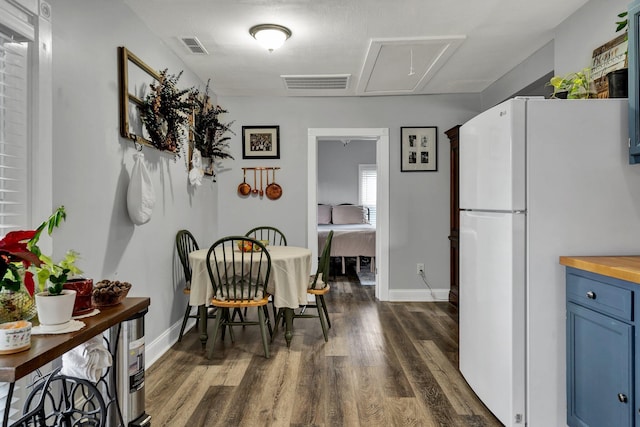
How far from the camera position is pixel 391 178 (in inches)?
192

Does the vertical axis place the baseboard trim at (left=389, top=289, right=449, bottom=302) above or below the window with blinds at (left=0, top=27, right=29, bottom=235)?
below

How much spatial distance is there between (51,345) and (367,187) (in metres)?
7.94

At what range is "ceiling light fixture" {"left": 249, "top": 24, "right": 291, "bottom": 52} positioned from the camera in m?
2.92

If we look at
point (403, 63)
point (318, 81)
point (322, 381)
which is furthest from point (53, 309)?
point (318, 81)

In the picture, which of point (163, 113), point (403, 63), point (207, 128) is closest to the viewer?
point (163, 113)

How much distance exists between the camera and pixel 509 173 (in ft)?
6.47

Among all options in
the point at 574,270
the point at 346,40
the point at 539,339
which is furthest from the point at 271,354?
the point at 346,40

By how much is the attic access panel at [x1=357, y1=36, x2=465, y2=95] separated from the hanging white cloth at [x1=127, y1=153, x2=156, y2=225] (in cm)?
202

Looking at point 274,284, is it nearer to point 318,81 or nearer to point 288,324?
point 288,324

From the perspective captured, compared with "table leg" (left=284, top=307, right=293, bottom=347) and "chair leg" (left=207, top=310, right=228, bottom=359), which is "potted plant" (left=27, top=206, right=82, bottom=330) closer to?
"chair leg" (left=207, top=310, right=228, bottom=359)

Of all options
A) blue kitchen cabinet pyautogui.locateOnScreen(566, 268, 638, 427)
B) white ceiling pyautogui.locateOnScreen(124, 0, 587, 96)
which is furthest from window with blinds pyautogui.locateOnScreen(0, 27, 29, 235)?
blue kitchen cabinet pyautogui.locateOnScreen(566, 268, 638, 427)

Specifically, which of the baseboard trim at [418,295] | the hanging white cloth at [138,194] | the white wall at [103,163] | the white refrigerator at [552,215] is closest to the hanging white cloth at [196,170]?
the white wall at [103,163]

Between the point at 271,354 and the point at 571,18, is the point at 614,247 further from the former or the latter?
the point at 271,354

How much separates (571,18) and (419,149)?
219cm
